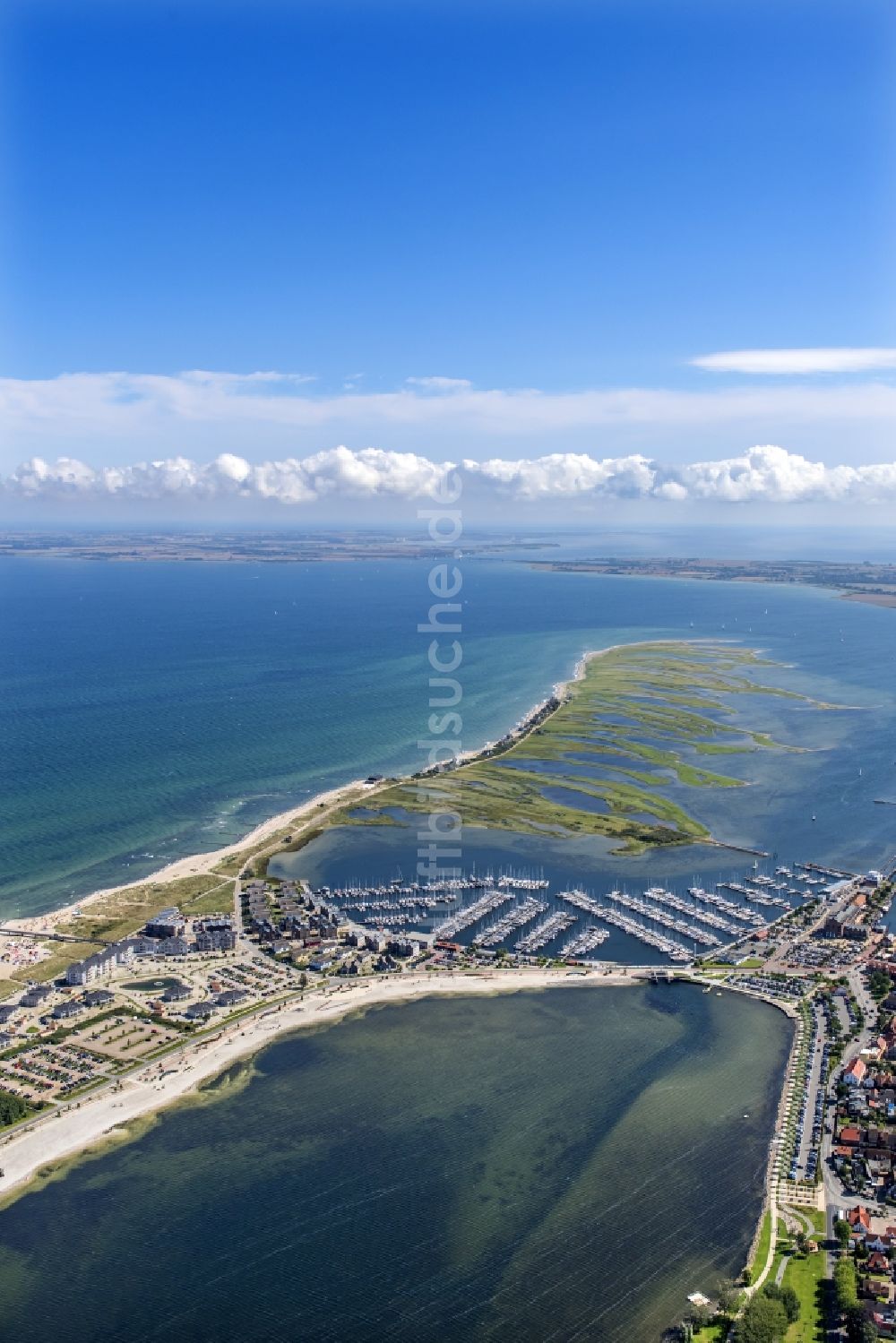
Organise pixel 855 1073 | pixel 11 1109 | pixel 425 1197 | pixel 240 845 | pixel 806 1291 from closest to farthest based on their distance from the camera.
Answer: pixel 806 1291, pixel 425 1197, pixel 11 1109, pixel 855 1073, pixel 240 845

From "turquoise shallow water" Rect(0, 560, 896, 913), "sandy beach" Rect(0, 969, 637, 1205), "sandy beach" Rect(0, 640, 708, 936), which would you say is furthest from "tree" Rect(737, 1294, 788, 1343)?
"turquoise shallow water" Rect(0, 560, 896, 913)

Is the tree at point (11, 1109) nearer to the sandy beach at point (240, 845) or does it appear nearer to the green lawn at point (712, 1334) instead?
the sandy beach at point (240, 845)

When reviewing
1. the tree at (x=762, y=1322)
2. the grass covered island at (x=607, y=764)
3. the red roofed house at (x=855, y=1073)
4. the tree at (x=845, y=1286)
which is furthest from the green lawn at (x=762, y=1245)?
the grass covered island at (x=607, y=764)

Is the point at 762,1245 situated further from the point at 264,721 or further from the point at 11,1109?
the point at 264,721

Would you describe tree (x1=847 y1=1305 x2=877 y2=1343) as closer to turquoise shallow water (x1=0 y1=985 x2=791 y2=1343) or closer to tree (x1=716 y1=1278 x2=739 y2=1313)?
tree (x1=716 y1=1278 x2=739 y2=1313)

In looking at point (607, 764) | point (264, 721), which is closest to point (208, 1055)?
point (607, 764)

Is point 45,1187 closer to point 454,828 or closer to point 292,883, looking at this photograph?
point 292,883

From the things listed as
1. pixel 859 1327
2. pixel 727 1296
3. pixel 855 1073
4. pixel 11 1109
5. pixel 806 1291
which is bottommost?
pixel 806 1291
